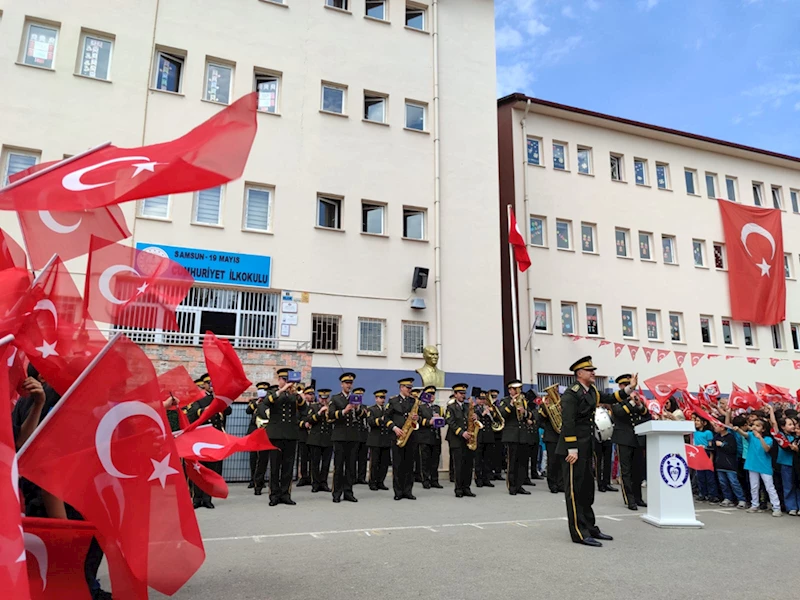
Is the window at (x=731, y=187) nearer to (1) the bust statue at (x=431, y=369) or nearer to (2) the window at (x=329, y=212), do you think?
(1) the bust statue at (x=431, y=369)

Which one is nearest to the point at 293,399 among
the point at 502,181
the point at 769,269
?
the point at 502,181

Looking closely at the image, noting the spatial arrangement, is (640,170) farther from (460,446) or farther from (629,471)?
(629,471)

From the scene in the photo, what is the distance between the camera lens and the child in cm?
1158

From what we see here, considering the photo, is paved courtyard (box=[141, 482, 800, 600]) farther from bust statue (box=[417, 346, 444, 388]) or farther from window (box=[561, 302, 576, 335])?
window (box=[561, 302, 576, 335])

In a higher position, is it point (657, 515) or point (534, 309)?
point (534, 309)

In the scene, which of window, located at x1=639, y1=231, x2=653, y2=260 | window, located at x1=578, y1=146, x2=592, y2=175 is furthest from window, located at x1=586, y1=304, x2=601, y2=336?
window, located at x1=578, y1=146, x2=592, y2=175

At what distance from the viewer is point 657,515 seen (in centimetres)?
897

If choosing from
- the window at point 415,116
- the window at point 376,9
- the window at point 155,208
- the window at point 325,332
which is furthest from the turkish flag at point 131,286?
the window at point 376,9

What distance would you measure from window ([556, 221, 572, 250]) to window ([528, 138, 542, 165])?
2.81 metres

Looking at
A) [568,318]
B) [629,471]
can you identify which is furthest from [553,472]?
[568,318]

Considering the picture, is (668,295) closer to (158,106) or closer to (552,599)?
(158,106)

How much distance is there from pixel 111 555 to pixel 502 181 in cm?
2382

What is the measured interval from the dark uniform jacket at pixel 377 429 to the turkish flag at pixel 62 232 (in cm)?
938

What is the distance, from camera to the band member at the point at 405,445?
1188 centimetres
